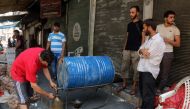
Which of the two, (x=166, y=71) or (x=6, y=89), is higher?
(x=166, y=71)

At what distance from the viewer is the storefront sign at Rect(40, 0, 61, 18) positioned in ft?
46.6

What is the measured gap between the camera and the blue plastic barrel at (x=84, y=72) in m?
6.48

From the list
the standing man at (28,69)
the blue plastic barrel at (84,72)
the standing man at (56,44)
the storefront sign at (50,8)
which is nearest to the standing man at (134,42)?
the blue plastic barrel at (84,72)

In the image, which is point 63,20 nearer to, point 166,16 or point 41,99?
point 41,99

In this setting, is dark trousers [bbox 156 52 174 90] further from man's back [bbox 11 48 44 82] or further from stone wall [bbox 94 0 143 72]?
man's back [bbox 11 48 44 82]

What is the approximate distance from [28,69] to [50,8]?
1011 centimetres

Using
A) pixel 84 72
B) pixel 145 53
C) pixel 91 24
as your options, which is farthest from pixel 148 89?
pixel 91 24

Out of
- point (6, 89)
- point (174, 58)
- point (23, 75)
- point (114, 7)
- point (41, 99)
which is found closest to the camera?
point (23, 75)

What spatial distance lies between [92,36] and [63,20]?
156 inches

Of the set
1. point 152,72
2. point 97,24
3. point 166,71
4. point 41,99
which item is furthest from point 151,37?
point 97,24

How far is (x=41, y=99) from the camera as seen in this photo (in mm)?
7316

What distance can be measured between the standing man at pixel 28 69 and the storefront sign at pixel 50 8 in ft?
29.5

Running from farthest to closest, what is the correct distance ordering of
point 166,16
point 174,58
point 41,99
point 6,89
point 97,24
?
point 97,24 → point 6,89 → point 41,99 → point 174,58 → point 166,16

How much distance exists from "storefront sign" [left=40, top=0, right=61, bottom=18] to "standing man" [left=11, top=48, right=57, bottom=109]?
8983 mm
